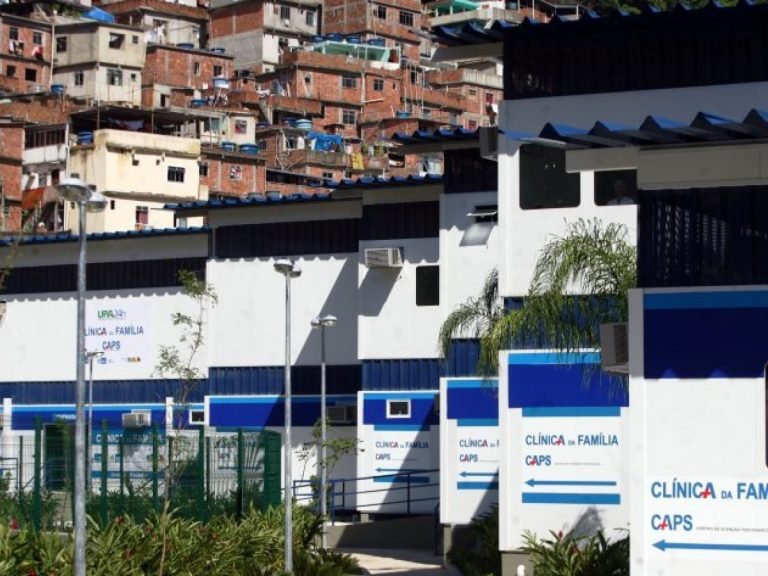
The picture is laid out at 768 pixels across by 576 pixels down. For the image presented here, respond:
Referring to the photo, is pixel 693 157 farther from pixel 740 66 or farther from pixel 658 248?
pixel 740 66

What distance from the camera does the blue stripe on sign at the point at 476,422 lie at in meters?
33.8

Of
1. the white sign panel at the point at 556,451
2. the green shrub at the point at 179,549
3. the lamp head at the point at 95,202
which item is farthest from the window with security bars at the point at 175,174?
the lamp head at the point at 95,202

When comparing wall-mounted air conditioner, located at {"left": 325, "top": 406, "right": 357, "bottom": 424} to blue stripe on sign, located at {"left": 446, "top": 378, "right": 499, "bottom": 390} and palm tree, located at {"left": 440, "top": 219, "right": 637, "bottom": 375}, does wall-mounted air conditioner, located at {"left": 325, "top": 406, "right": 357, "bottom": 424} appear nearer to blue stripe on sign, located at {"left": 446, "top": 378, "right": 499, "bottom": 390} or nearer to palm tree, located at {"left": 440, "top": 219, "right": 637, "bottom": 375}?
blue stripe on sign, located at {"left": 446, "top": 378, "right": 499, "bottom": 390}

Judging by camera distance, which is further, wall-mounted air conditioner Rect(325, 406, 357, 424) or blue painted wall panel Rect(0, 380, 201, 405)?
blue painted wall panel Rect(0, 380, 201, 405)

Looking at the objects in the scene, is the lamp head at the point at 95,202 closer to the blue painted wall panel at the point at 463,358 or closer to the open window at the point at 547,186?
the open window at the point at 547,186

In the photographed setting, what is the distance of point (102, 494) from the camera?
89.6ft

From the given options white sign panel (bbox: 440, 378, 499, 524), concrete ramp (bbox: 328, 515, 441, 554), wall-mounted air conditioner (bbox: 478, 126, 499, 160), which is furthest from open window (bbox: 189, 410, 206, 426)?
wall-mounted air conditioner (bbox: 478, 126, 499, 160)

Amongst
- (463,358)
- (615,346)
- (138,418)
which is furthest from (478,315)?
(138,418)

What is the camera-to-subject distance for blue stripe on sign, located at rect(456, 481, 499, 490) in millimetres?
33875

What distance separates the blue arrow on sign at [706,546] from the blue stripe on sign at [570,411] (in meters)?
7.91

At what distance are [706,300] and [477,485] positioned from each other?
53.7 ft

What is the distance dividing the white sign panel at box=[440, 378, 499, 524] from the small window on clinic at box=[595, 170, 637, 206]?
7792 mm

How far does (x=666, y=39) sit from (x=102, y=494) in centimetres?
1052

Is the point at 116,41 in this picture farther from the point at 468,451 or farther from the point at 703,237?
the point at 703,237
